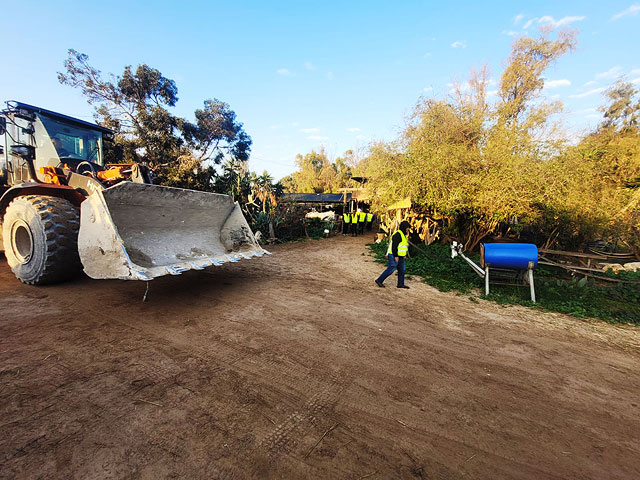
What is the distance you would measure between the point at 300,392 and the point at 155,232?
3.81 meters

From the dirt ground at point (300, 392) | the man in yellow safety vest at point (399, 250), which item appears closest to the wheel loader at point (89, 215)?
the dirt ground at point (300, 392)

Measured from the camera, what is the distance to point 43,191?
500 cm

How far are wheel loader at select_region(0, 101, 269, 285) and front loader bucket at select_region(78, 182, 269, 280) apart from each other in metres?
0.01

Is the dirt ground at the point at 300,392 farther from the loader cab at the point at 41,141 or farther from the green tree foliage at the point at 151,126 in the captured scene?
the green tree foliage at the point at 151,126

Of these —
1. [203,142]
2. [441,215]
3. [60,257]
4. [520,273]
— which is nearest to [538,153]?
[441,215]

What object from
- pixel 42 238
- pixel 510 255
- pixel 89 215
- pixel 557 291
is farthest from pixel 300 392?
pixel 557 291

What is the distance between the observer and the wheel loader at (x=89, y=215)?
3.85 meters

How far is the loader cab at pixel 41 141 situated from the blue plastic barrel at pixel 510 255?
8728mm

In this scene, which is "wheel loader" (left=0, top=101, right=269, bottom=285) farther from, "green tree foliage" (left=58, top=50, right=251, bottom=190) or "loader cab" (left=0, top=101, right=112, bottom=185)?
"green tree foliage" (left=58, top=50, right=251, bottom=190)

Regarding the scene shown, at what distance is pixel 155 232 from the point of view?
15.6 ft

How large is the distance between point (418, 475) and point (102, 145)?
814cm

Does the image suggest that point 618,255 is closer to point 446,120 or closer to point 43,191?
point 446,120

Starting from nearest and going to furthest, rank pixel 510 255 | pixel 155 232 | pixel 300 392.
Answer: pixel 300 392 < pixel 155 232 < pixel 510 255

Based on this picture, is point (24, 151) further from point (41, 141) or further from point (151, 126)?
point (151, 126)
